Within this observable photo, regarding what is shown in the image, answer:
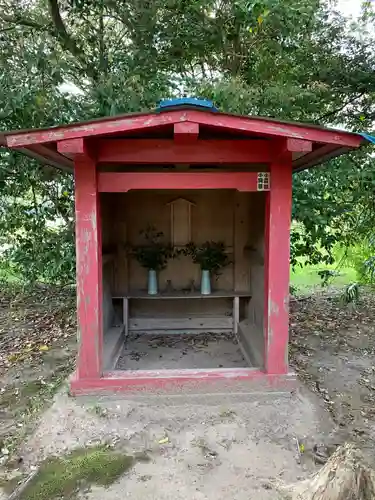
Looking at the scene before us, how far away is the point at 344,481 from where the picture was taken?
1.46 meters

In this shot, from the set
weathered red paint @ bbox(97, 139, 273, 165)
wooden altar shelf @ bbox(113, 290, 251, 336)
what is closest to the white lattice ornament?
weathered red paint @ bbox(97, 139, 273, 165)

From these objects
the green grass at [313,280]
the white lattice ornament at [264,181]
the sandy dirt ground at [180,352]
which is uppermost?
the white lattice ornament at [264,181]

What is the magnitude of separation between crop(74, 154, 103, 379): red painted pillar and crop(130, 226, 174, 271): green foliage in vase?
1616mm

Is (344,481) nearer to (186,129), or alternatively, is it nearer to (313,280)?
(186,129)

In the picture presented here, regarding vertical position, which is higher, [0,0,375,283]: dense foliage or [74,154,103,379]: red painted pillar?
[0,0,375,283]: dense foliage

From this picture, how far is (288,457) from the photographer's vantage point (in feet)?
8.66

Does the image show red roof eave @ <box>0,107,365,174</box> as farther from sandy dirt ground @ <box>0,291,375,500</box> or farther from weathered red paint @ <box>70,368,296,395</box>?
sandy dirt ground @ <box>0,291,375,500</box>

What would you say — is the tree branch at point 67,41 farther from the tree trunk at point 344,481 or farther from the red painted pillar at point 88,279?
the tree trunk at point 344,481

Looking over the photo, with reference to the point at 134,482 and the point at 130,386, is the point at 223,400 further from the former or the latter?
the point at 134,482

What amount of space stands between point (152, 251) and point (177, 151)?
191cm

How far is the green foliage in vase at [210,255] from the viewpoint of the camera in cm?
492

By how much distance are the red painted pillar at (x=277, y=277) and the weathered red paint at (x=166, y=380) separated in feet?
0.29

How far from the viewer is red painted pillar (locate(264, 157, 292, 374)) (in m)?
3.32

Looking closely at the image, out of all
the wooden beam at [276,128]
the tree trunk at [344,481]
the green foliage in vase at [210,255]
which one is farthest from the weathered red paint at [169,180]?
the tree trunk at [344,481]
